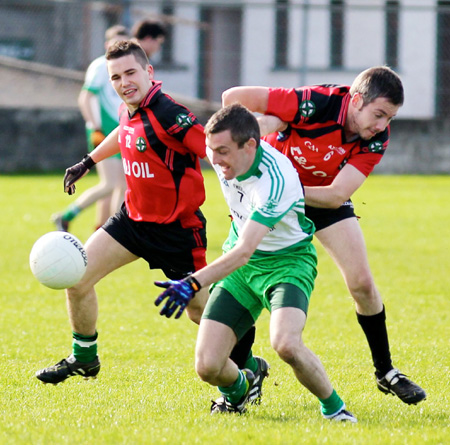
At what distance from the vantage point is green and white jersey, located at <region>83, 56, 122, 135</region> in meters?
11.0

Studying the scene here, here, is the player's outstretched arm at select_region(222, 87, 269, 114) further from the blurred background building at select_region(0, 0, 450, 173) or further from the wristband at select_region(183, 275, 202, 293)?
the blurred background building at select_region(0, 0, 450, 173)

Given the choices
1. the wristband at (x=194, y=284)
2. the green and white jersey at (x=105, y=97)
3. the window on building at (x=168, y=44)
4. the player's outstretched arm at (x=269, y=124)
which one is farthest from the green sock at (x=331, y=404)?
the window on building at (x=168, y=44)

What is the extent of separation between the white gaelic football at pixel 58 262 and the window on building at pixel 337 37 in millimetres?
16084

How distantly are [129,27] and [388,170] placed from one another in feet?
22.9

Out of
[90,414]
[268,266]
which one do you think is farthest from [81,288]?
[268,266]

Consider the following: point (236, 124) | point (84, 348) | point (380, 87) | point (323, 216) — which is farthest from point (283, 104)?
point (84, 348)

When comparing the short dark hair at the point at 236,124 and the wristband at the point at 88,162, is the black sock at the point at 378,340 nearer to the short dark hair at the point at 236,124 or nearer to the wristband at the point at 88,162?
the short dark hair at the point at 236,124

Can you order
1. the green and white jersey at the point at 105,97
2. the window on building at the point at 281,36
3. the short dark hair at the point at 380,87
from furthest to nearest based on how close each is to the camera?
the window on building at the point at 281,36 → the green and white jersey at the point at 105,97 → the short dark hair at the point at 380,87

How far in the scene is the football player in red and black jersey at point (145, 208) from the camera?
5621 mm

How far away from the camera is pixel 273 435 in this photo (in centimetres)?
434

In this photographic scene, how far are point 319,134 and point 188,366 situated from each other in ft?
6.33

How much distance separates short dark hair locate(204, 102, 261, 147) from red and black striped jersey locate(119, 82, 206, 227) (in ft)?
3.31

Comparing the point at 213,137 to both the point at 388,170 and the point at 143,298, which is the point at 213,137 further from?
the point at 388,170

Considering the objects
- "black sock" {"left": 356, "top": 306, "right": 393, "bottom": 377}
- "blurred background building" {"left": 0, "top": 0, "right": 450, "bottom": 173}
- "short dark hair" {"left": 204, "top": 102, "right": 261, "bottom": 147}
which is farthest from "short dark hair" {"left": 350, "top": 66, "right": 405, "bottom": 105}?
"blurred background building" {"left": 0, "top": 0, "right": 450, "bottom": 173}
